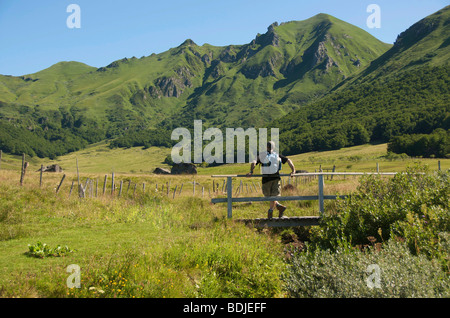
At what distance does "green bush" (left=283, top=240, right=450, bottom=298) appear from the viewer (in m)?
6.04

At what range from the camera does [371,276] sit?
21.3 feet

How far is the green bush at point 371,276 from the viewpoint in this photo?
6.04m

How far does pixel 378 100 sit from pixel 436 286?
8347 inches

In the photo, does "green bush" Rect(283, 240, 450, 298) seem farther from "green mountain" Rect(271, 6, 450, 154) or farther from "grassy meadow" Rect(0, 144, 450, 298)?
"green mountain" Rect(271, 6, 450, 154)

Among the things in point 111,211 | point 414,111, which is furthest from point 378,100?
point 111,211

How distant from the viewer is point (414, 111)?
500ft

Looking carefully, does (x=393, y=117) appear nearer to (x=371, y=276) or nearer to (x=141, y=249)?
(x=371, y=276)

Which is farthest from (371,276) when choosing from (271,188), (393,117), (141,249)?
(393,117)

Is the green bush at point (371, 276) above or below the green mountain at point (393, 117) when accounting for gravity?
below

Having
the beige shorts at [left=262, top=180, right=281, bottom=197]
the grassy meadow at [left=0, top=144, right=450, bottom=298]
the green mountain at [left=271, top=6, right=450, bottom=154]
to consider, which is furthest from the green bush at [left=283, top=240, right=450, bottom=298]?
the green mountain at [left=271, top=6, right=450, bottom=154]

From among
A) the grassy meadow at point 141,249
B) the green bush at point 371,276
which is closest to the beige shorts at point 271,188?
the grassy meadow at point 141,249

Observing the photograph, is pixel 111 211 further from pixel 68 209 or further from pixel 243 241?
pixel 243 241

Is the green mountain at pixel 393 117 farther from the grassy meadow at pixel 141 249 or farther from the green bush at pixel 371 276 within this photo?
the green bush at pixel 371 276

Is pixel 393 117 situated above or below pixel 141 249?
above
